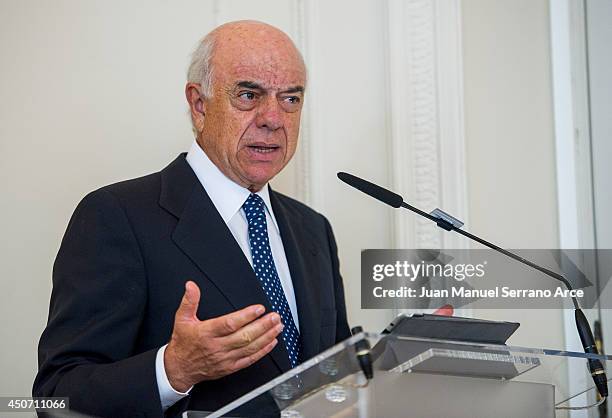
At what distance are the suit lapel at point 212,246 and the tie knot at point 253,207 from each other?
12 cm

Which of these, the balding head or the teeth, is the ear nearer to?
the balding head

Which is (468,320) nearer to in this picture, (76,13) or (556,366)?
(556,366)

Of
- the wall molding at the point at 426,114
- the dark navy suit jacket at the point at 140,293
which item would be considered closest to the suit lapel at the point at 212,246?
the dark navy suit jacket at the point at 140,293

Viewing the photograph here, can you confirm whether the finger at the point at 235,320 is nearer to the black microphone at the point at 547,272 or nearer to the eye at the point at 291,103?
the black microphone at the point at 547,272

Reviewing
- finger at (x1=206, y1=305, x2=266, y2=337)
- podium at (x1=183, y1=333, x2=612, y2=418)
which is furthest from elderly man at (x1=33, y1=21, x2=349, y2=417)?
podium at (x1=183, y1=333, x2=612, y2=418)

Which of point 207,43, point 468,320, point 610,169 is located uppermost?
point 207,43

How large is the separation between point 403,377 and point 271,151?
1.05m

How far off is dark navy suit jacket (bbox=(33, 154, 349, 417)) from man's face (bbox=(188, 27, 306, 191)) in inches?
4.6

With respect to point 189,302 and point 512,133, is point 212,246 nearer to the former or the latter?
point 189,302

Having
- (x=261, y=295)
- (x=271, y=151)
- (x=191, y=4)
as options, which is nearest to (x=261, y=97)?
(x=271, y=151)

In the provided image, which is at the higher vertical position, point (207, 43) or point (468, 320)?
point (207, 43)

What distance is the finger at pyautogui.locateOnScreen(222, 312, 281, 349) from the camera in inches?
57.1

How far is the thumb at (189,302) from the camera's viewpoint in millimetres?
1544

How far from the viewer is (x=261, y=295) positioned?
2021mm
